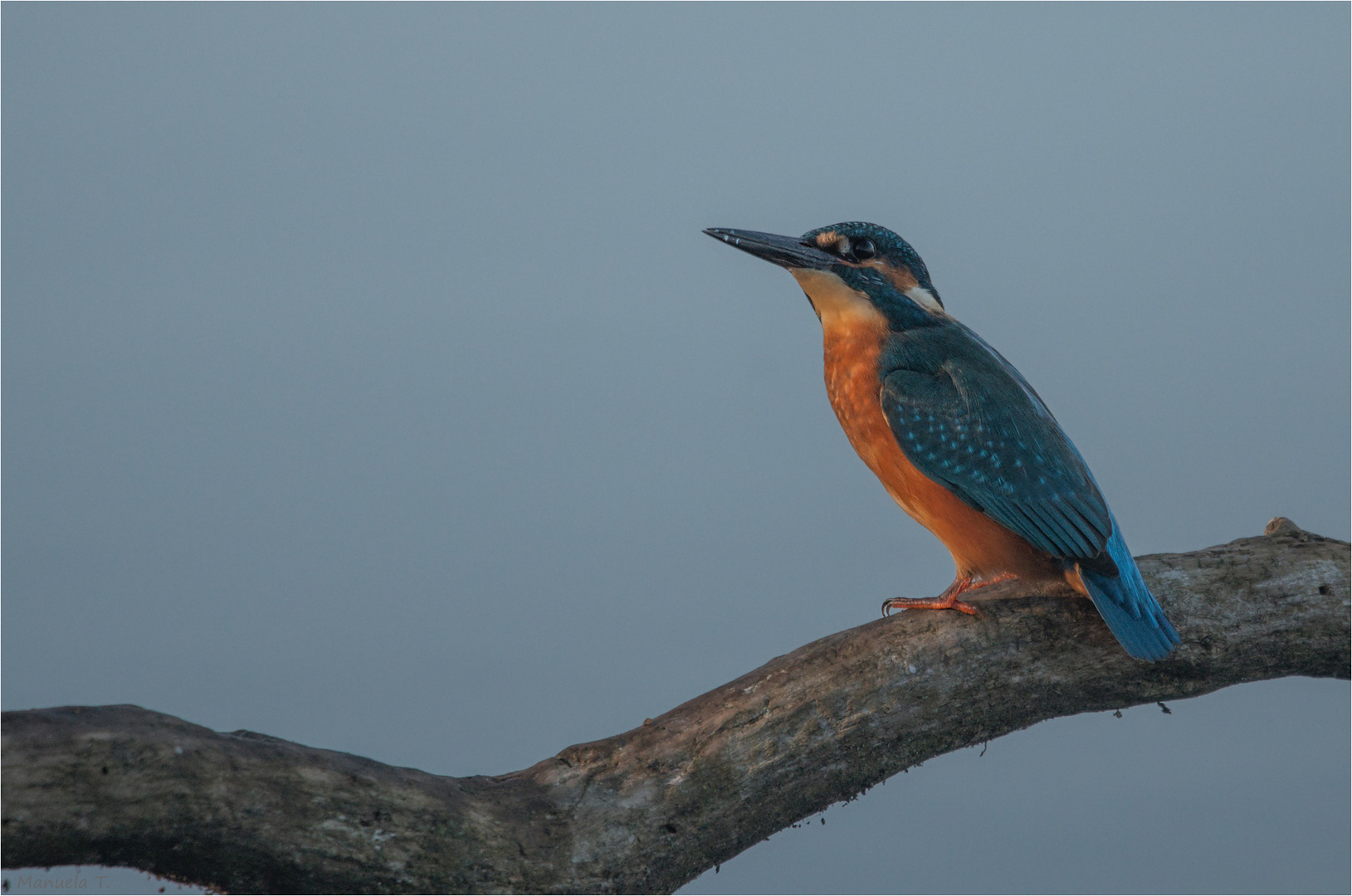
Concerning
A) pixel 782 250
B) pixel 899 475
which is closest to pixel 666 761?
pixel 899 475

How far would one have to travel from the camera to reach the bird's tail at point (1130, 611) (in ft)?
9.98

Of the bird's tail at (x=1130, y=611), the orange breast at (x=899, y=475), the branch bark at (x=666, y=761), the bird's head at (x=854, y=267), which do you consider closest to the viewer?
the branch bark at (x=666, y=761)

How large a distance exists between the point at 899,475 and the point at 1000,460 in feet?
1.02

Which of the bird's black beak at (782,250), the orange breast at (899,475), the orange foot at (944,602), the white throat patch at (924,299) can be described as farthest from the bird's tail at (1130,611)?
the bird's black beak at (782,250)

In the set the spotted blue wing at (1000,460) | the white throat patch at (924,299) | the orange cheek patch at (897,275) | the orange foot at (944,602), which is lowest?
the orange foot at (944,602)

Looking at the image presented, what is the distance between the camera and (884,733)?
310 centimetres

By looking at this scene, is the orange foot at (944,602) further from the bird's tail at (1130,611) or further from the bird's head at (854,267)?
the bird's head at (854,267)

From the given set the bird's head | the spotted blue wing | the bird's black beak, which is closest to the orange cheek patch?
the bird's head

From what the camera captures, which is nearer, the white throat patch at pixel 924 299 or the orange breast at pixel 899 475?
the orange breast at pixel 899 475

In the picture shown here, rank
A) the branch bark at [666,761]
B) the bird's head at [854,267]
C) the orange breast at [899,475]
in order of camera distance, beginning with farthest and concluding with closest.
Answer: the bird's head at [854,267], the orange breast at [899,475], the branch bark at [666,761]

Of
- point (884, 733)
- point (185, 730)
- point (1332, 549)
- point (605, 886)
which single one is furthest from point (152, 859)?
point (1332, 549)

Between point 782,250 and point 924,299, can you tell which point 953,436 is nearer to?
point 924,299

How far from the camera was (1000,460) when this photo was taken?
3.18 m

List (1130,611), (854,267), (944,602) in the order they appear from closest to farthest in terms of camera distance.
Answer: (1130,611) < (944,602) < (854,267)
